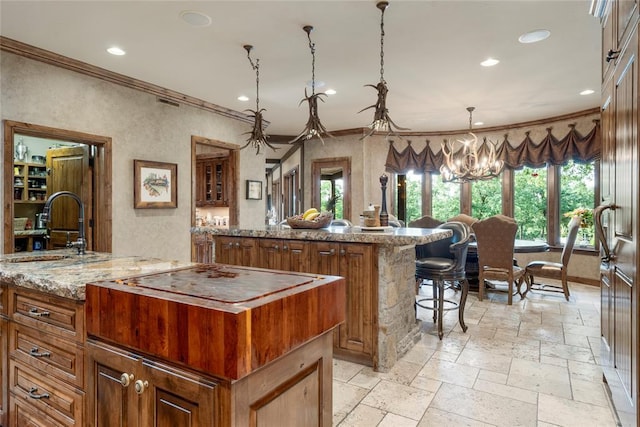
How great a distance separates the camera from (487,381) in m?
2.64

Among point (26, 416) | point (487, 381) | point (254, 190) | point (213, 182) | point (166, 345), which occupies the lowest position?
point (487, 381)

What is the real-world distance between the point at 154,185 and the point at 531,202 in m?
6.71

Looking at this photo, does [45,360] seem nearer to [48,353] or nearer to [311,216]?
[48,353]

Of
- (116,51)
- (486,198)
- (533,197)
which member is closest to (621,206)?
(116,51)

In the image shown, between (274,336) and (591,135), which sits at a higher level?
(591,135)

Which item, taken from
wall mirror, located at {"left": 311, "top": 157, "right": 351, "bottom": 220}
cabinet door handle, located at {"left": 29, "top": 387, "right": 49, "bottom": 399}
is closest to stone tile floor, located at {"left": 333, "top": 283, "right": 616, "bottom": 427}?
cabinet door handle, located at {"left": 29, "top": 387, "right": 49, "bottom": 399}

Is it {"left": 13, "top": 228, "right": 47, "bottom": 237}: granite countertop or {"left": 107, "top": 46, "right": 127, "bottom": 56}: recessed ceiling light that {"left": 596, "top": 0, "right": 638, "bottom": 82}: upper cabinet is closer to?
{"left": 107, "top": 46, "right": 127, "bottom": 56}: recessed ceiling light

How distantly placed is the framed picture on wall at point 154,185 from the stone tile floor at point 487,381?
10.6ft

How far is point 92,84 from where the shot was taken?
13.6 feet

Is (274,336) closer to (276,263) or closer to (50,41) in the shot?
(276,263)

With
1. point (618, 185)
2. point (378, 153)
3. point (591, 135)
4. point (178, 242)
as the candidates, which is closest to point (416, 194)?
point (378, 153)

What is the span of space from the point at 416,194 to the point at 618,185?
6021 mm

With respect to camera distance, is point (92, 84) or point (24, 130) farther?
point (92, 84)

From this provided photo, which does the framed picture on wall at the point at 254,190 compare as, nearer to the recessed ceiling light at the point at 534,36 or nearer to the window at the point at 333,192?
the window at the point at 333,192
